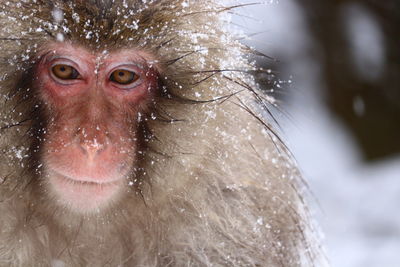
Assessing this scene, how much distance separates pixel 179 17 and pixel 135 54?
0.17m

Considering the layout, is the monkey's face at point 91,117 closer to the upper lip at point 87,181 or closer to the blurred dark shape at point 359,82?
the upper lip at point 87,181

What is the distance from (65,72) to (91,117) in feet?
0.61

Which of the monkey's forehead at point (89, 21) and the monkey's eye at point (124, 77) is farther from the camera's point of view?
the monkey's eye at point (124, 77)

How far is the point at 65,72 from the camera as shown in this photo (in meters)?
1.95

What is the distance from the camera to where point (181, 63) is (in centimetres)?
199

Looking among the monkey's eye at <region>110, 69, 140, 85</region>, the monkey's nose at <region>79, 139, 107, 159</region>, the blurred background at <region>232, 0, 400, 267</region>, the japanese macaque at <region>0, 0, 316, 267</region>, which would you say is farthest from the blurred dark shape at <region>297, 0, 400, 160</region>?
the monkey's nose at <region>79, 139, 107, 159</region>

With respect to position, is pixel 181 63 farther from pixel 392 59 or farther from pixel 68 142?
pixel 392 59

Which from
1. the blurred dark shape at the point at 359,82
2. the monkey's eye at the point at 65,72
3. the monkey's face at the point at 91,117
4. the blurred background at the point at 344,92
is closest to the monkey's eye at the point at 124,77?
the monkey's face at the point at 91,117

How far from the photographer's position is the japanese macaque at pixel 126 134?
1874 mm

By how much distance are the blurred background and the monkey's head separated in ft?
13.0

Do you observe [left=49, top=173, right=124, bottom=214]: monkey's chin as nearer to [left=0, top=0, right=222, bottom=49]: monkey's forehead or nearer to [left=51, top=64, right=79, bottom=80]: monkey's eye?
[left=51, top=64, right=79, bottom=80]: monkey's eye

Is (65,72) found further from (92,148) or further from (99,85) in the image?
(92,148)

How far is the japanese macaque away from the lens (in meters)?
1.87

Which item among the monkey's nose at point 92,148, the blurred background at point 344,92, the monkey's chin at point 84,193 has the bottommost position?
the monkey's chin at point 84,193
